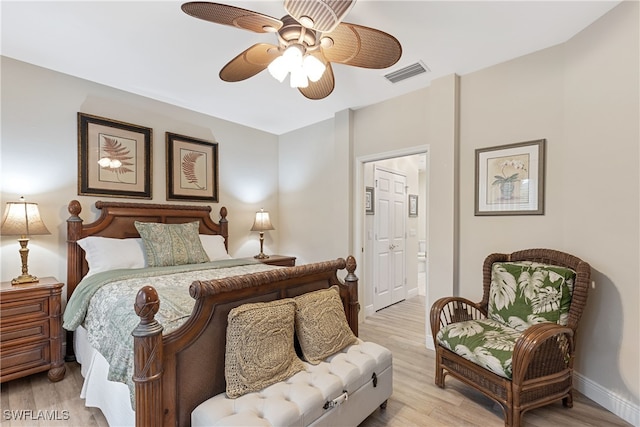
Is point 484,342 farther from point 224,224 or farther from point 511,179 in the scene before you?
point 224,224

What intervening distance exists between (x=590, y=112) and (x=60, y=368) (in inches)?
175

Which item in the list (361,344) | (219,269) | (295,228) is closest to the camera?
(361,344)

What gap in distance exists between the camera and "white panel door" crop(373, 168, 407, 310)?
417cm

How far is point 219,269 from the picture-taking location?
9.30 ft

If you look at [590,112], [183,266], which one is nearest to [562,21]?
[590,112]

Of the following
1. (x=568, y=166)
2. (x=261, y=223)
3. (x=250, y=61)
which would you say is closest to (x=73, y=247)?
(x=261, y=223)

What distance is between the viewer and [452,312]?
2463mm

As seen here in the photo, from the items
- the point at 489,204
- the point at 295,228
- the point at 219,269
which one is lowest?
the point at 219,269

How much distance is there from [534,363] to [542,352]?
0.27 ft

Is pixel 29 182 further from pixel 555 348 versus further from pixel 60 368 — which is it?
pixel 555 348

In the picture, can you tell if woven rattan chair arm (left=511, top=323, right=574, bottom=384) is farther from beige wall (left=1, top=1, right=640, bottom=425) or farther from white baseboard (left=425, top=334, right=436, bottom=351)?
white baseboard (left=425, top=334, right=436, bottom=351)

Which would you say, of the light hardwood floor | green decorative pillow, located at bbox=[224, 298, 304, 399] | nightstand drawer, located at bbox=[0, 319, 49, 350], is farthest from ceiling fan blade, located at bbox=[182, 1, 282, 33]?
nightstand drawer, located at bbox=[0, 319, 49, 350]

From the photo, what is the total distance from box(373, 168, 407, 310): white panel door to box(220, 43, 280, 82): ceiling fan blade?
8.45ft

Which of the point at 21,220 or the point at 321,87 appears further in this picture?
the point at 21,220
